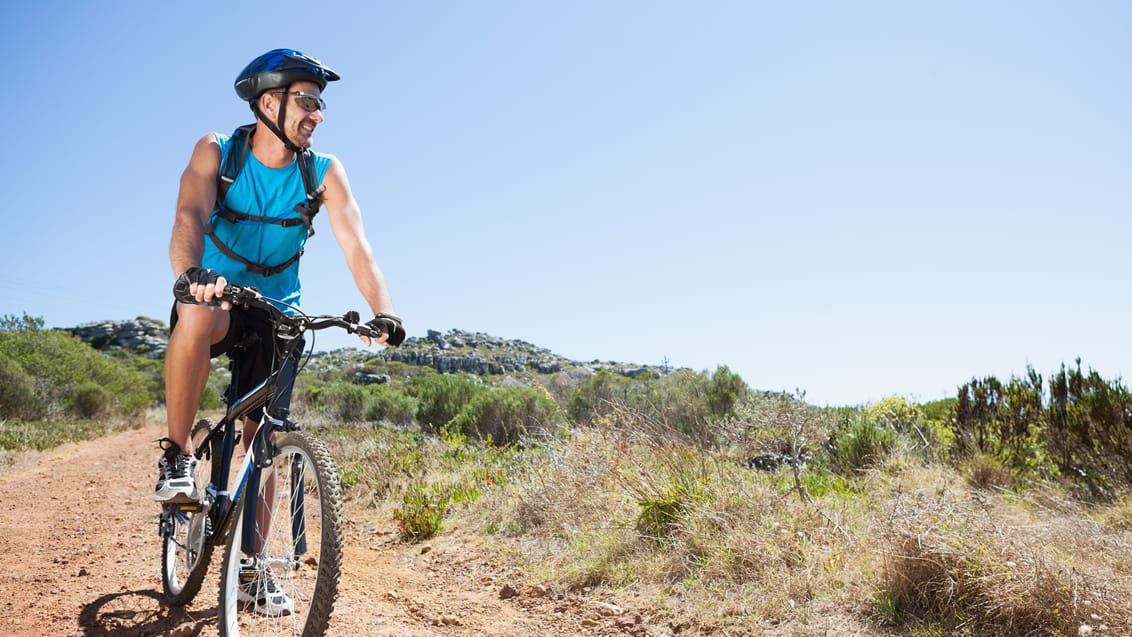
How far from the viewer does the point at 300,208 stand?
2.87 meters

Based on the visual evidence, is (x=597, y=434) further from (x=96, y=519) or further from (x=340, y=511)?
(x=96, y=519)

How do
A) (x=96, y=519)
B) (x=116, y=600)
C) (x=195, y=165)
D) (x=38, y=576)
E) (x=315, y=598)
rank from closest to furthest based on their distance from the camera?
1. (x=315, y=598)
2. (x=195, y=165)
3. (x=116, y=600)
4. (x=38, y=576)
5. (x=96, y=519)

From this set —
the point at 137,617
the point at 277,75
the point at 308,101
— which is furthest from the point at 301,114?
the point at 137,617

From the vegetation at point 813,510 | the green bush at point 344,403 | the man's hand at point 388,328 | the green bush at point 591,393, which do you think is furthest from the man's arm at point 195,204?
the green bush at point 344,403

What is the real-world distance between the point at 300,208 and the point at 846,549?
124 inches

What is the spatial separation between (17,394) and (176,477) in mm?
13199

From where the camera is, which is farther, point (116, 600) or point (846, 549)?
point (846, 549)

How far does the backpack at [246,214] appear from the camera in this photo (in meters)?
2.79

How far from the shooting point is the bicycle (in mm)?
2260

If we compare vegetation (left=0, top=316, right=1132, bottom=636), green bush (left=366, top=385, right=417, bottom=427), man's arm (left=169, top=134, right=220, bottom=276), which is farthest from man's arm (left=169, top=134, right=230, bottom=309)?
green bush (left=366, top=385, right=417, bottom=427)

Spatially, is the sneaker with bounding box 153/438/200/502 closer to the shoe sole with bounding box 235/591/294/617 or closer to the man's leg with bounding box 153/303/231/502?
the man's leg with bounding box 153/303/231/502

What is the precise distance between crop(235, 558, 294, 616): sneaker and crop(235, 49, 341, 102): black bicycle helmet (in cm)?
182

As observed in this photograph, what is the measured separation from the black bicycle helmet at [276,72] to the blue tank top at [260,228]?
0.24 metres

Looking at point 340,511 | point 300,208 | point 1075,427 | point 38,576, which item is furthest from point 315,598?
point 1075,427
